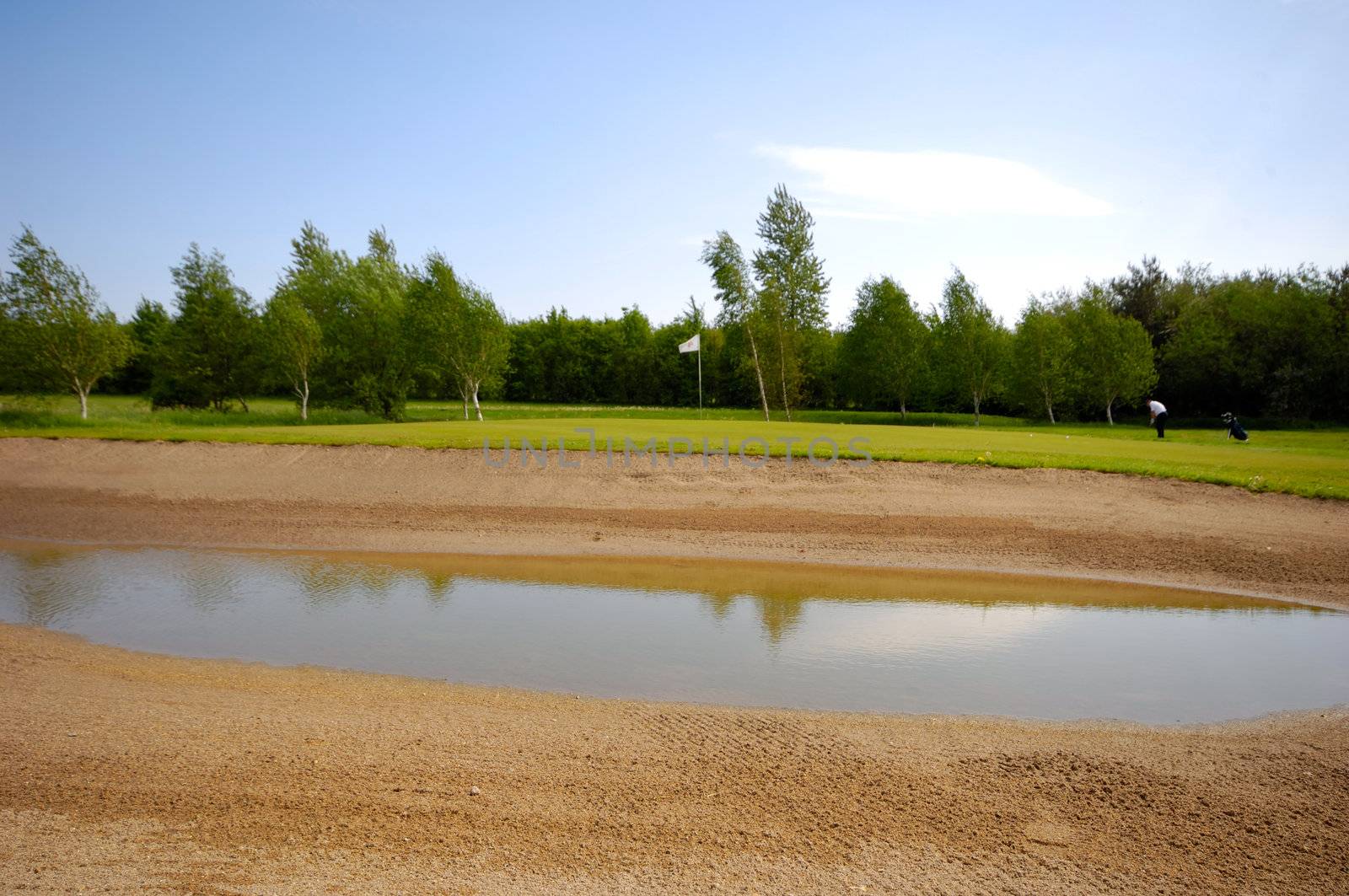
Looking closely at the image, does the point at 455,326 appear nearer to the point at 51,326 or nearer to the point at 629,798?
the point at 51,326

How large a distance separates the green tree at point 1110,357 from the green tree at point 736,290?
18646 mm

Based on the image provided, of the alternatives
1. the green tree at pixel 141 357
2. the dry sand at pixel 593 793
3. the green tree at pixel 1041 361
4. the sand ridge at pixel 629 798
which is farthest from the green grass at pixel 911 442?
the green tree at pixel 141 357

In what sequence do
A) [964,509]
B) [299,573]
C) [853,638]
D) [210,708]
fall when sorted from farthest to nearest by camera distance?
[964,509] < [299,573] < [853,638] < [210,708]

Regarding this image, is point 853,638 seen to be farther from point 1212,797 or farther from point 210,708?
point 210,708

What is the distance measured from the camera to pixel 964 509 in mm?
14852

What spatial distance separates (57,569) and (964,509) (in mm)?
15413

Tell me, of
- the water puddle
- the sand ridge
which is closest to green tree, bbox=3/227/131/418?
the water puddle

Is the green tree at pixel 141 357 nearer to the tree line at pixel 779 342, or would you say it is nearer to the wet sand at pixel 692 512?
the tree line at pixel 779 342

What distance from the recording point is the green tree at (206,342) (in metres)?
37.2

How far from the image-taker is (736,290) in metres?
44.8

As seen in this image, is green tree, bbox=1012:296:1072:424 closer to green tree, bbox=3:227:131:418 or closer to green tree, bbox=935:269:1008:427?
green tree, bbox=935:269:1008:427

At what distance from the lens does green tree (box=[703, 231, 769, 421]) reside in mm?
44625

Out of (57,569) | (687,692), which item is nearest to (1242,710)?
(687,692)

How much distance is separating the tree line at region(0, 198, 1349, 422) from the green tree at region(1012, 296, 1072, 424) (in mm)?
103
